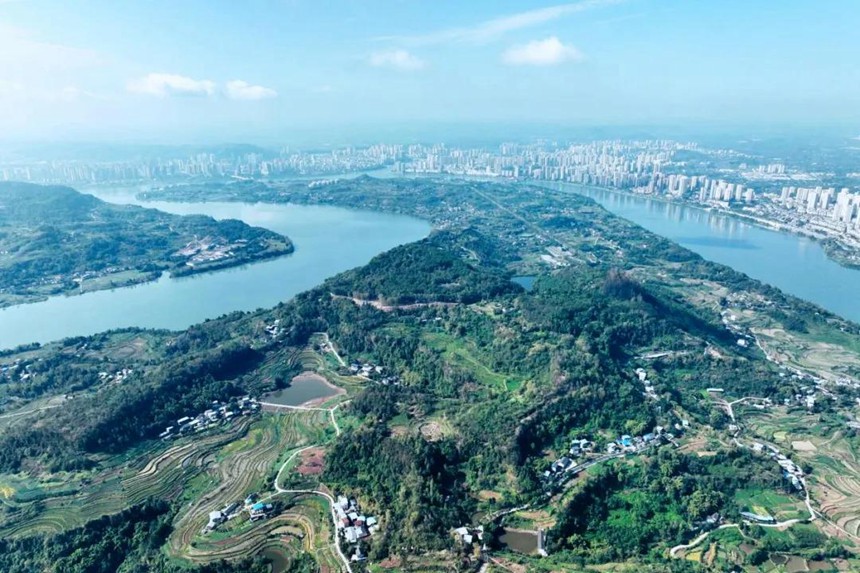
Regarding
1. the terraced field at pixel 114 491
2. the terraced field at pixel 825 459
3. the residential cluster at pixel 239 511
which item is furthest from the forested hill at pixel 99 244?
the terraced field at pixel 825 459

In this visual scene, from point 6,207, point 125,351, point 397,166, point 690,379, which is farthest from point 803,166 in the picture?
point 6,207

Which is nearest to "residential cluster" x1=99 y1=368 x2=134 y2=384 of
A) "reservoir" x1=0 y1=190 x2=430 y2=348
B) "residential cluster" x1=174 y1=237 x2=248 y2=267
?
"reservoir" x1=0 y1=190 x2=430 y2=348

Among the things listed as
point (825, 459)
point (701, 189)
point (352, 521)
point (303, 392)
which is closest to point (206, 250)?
point (303, 392)

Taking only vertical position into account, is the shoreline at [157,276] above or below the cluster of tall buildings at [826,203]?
below

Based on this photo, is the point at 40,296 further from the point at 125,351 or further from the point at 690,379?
the point at 690,379

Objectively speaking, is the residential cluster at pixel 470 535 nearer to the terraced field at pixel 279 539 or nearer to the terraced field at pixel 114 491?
the terraced field at pixel 279 539

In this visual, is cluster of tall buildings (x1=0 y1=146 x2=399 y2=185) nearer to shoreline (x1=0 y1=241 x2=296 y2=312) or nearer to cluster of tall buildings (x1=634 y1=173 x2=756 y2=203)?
shoreline (x1=0 y1=241 x2=296 y2=312)

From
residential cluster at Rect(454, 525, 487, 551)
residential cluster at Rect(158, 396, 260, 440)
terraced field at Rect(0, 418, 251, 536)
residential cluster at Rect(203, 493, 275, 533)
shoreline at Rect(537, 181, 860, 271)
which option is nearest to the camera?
residential cluster at Rect(454, 525, 487, 551)
